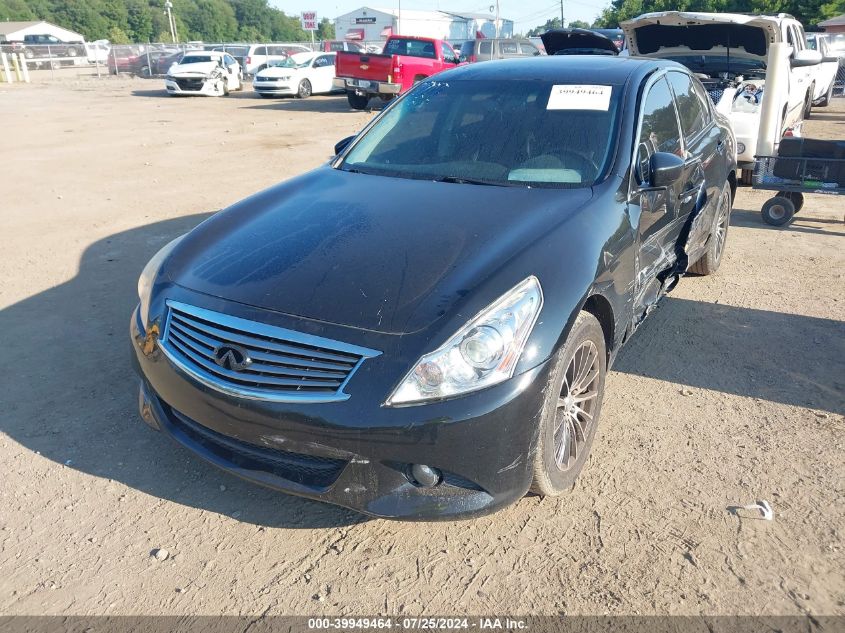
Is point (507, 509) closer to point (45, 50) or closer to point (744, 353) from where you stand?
point (744, 353)

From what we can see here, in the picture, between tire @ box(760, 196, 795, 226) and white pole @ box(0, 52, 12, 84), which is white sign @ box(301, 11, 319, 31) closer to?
white pole @ box(0, 52, 12, 84)

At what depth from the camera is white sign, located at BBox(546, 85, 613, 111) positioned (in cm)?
371

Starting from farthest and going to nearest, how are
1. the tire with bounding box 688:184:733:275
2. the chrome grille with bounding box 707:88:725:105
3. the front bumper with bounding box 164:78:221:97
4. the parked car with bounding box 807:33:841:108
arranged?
the front bumper with bounding box 164:78:221:97, the parked car with bounding box 807:33:841:108, the chrome grille with bounding box 707:88:725:105, the tire with bounding box 688:184:733:275

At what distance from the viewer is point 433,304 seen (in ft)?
8.42

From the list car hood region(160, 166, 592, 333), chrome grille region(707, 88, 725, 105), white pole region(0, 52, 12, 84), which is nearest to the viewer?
car hood region(160, 166, 592, 333)

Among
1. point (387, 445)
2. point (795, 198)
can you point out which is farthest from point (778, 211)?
point (387, 445)

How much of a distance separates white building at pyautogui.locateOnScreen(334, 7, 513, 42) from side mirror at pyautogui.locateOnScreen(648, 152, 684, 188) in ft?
148

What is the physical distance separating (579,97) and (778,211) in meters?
4.41

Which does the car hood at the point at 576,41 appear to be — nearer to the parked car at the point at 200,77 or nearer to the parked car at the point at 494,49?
the parked car at the point at 494,49

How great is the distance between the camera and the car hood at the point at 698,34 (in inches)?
312

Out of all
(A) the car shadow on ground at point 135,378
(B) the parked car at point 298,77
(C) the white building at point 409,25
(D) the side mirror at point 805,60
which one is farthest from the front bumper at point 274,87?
(C) the white building at point 409,25

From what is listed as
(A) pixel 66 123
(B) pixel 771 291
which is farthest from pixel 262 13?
(B) pixel 771 291

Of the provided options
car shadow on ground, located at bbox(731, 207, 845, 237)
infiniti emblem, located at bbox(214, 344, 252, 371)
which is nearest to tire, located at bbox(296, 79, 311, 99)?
car shadow on ground, located at bbox(731, 207, 845, 237)

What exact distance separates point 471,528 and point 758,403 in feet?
6.24
